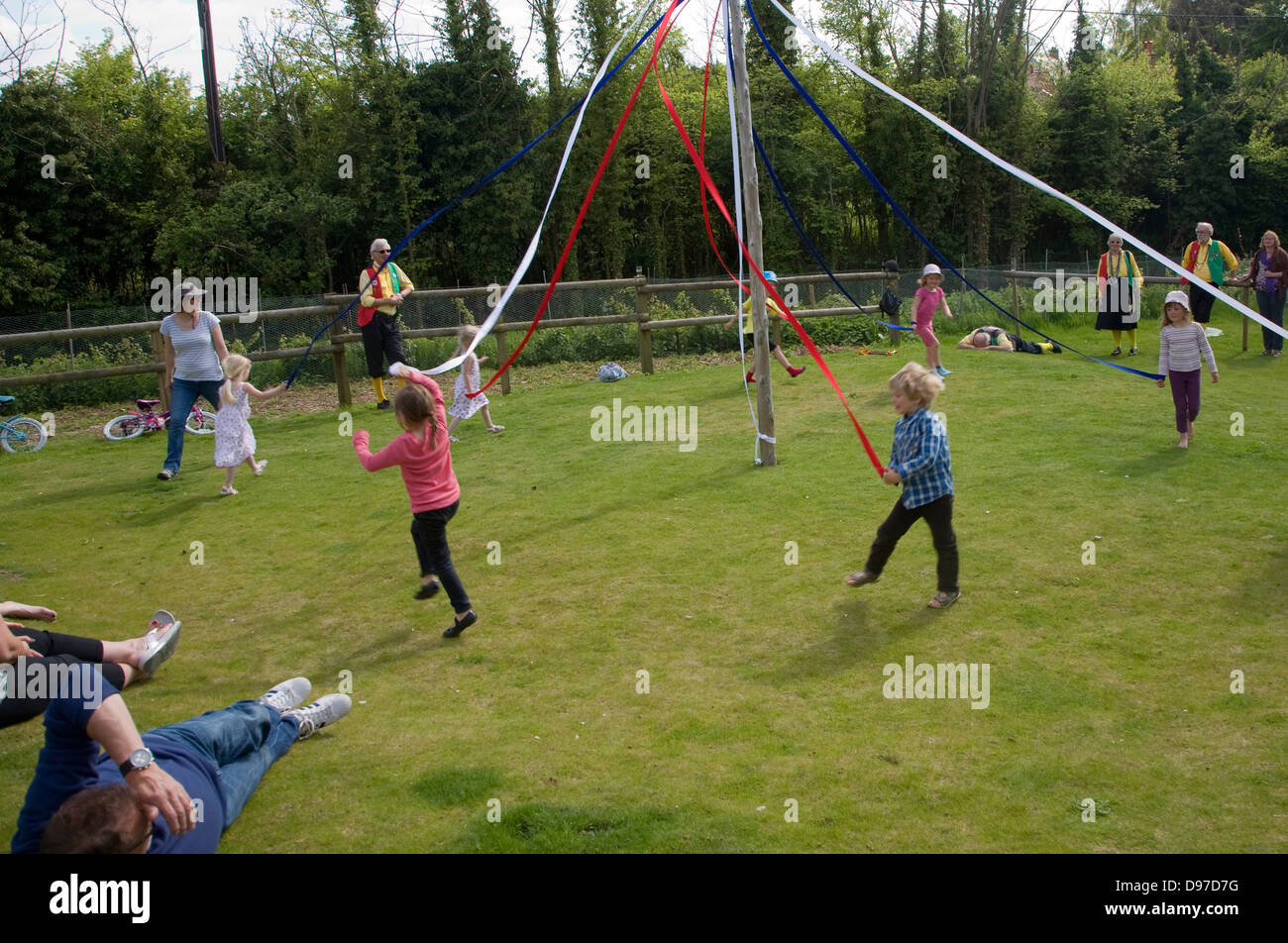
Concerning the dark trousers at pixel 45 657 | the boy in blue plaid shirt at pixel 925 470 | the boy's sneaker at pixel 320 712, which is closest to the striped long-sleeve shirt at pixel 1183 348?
the boy in blue plaid shirt at pixel 925 470

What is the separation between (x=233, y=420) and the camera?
9750mm

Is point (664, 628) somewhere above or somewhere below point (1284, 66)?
below

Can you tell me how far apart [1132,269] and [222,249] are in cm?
1978

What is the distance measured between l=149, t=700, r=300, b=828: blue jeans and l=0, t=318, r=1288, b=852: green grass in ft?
0.35

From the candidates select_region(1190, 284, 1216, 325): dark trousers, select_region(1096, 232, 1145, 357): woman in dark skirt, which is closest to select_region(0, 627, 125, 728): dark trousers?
select_region(1096, 232, 1145, 357): woman in dark skirt

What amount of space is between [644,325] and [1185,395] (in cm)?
755

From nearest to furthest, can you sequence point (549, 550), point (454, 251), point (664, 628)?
point (664, 628), point (549, 550), point (454, 251)

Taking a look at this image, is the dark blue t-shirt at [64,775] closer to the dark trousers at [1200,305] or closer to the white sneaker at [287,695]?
the white sneaker at [287,695]

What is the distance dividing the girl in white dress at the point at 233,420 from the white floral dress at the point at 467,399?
247 cm

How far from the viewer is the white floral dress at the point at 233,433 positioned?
9.66 meters

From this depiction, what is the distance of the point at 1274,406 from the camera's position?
36.6ft

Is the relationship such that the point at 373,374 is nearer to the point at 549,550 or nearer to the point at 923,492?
the point at 549,550

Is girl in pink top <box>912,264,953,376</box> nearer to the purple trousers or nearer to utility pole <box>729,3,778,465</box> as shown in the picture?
the purple trousers
